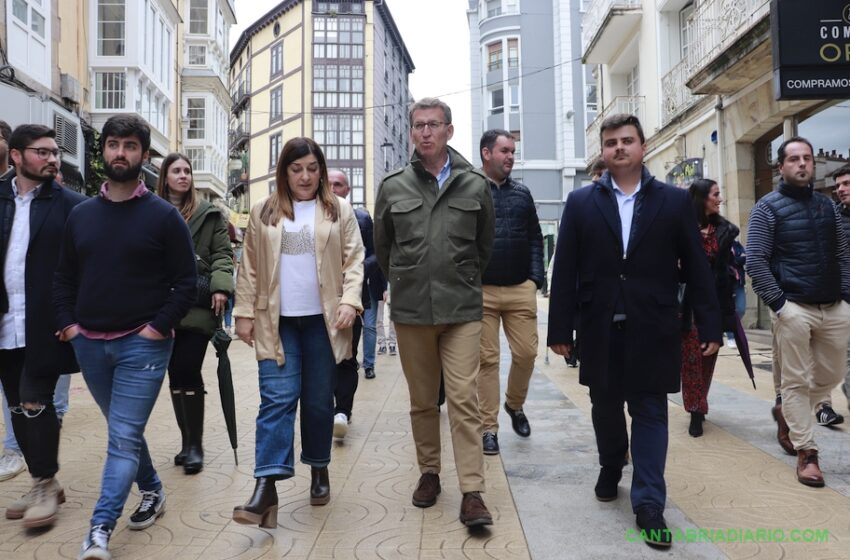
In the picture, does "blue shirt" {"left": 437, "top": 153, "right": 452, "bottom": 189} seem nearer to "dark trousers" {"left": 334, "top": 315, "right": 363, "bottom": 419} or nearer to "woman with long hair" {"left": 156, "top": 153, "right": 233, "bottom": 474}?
"woman with long hair" {"left": 156, "top": 153, "right": 233, "bottom": 474}

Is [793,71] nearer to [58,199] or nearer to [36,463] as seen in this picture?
[58,199]

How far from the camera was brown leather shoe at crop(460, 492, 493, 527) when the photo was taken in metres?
3.32

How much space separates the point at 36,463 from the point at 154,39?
2190cm

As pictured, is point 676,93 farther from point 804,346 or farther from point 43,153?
point 43,153

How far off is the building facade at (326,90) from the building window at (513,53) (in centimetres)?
2379

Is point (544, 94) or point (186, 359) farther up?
point (544, 94)


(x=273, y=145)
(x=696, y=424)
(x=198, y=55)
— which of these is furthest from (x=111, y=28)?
(x=273, y=145)

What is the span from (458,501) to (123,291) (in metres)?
2.06

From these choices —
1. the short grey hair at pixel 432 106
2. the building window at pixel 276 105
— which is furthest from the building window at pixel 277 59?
the short grey hair at pixel 432 106

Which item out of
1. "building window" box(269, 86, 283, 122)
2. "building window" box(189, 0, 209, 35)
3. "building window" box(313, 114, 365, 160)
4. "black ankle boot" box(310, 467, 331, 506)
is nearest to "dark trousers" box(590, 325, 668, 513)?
"black ankle boot" box(310, 467, 331, 506)

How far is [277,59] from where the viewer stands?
67000 millimetres

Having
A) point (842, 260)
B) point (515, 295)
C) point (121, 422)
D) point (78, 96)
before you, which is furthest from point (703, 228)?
point (78, 96)

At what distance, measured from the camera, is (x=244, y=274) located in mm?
3791

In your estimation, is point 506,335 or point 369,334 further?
point 369,334
